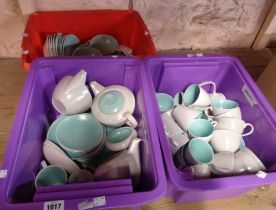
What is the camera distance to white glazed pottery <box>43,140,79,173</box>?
73 centimetres

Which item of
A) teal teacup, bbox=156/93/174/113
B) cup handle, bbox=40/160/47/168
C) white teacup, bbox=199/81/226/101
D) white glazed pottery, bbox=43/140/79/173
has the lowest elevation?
cup handle, bbox=40/160/47/168

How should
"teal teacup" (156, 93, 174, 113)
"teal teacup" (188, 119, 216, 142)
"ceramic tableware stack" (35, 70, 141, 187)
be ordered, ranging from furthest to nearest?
"teal teacup" (156, 93, 174, 113) < "teal teacup" (188, 119, 216, 142) < "ceramic tableware stack" (35, 70, 141, 187)

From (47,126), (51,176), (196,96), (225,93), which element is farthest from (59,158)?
(225,93)

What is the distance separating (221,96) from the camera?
3.15 feet

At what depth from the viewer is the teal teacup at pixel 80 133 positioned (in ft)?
2.53

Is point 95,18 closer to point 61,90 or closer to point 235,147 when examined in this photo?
point 61,90

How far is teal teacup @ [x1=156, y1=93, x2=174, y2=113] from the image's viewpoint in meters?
0.93

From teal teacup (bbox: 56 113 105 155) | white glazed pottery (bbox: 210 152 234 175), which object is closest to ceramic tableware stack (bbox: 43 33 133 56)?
teal teacup (bbox: 56 113 105 155)

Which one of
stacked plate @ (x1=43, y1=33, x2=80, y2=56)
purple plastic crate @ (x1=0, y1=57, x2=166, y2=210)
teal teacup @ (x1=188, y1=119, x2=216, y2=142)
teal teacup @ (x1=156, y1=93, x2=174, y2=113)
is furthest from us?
stacked plate @ (x1=43, y1=33, x2=80, y2=56)

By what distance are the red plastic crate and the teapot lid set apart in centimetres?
30

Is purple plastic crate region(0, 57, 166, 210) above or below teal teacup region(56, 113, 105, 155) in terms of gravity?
above

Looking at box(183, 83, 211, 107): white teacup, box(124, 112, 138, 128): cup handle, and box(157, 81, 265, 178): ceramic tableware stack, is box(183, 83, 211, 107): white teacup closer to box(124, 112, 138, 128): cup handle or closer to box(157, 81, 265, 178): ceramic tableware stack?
box(157, 81, 265, 178): ceramic tableware stack

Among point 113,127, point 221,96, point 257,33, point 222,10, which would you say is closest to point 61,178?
point 113,127

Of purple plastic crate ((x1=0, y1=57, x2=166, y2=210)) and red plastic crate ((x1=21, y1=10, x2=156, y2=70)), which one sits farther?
red plastic crate ((x1=21, y1=10, x2=156, y2=70))
